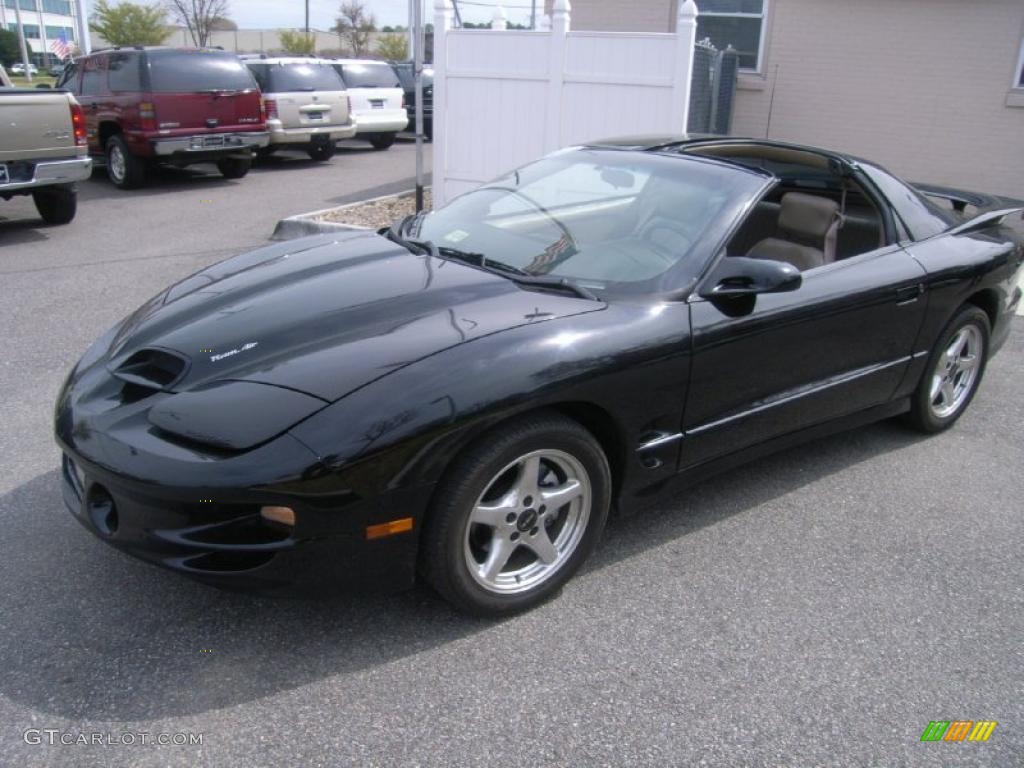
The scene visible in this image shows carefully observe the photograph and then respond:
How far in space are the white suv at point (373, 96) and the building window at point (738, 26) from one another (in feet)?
22.3

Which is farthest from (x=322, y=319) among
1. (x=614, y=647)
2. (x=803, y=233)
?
(x=803, y=233)

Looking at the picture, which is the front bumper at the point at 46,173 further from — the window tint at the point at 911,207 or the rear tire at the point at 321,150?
the window tint at the point at 911,207

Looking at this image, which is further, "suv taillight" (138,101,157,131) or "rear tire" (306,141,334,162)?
"rear tire" (306,141,334,162)

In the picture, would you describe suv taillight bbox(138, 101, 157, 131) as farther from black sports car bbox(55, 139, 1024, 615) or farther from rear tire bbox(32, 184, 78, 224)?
black sports car bbox(55, 139, 1024, 615)

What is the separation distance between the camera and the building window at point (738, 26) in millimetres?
11297

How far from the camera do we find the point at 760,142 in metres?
4.46

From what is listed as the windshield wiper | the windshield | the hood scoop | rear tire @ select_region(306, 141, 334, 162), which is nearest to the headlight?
the hood scoop

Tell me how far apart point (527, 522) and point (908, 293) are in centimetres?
227

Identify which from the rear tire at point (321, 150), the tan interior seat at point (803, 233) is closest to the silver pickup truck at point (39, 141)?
the rear tire at point (321, 150)

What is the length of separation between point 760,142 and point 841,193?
1.80ft

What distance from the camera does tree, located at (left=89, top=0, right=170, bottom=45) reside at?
4038 centimetres

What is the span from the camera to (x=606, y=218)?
149 inches

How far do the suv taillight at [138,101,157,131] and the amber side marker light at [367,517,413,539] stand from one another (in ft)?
34.4

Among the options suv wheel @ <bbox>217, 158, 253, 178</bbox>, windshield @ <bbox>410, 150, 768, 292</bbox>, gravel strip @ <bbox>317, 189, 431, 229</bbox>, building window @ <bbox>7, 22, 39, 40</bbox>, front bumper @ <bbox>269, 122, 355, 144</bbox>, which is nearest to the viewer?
windshield @ <bbox>410, 150, 768, 292</bbox>
